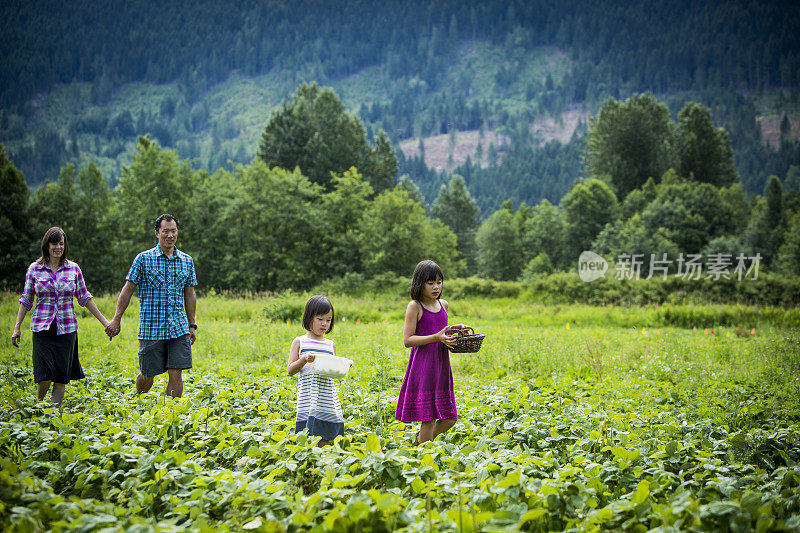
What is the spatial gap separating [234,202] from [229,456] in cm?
3269

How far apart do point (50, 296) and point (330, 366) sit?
14.0ft

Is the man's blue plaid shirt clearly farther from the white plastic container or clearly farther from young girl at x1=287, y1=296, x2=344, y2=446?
the white plastic container

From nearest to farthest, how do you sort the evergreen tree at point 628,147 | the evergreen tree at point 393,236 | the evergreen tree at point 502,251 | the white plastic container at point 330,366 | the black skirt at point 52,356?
the white plastic container at point 330,366 < the black skirt at point 52,356 < the evergreen tree at point 393,236 < the evergreen tree at point 502,251 < the evergreen tree at point 628,147

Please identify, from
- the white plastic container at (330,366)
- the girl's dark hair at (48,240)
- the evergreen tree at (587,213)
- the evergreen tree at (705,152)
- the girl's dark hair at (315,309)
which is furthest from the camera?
the evergreen tree at (705,152)

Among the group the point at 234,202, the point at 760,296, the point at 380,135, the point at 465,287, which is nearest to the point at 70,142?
the point at 380,135

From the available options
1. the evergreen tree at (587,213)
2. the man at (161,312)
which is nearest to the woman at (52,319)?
the man at (161,312)

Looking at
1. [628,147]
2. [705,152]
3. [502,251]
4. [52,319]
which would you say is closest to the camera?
[52,319]

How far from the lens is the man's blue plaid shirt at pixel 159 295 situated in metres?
6.31

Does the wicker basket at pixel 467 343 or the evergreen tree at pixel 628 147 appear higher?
the evergreen tree at pixel 628 147

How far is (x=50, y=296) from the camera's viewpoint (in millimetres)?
6590

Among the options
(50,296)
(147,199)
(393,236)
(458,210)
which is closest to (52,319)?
(50,296)

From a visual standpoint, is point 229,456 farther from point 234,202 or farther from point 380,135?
point 380,135

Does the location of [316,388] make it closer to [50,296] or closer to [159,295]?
[159,295]

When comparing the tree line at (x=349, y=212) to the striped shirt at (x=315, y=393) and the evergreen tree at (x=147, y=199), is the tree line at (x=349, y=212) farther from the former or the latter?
the striped shirt at (x=315, y=393)
